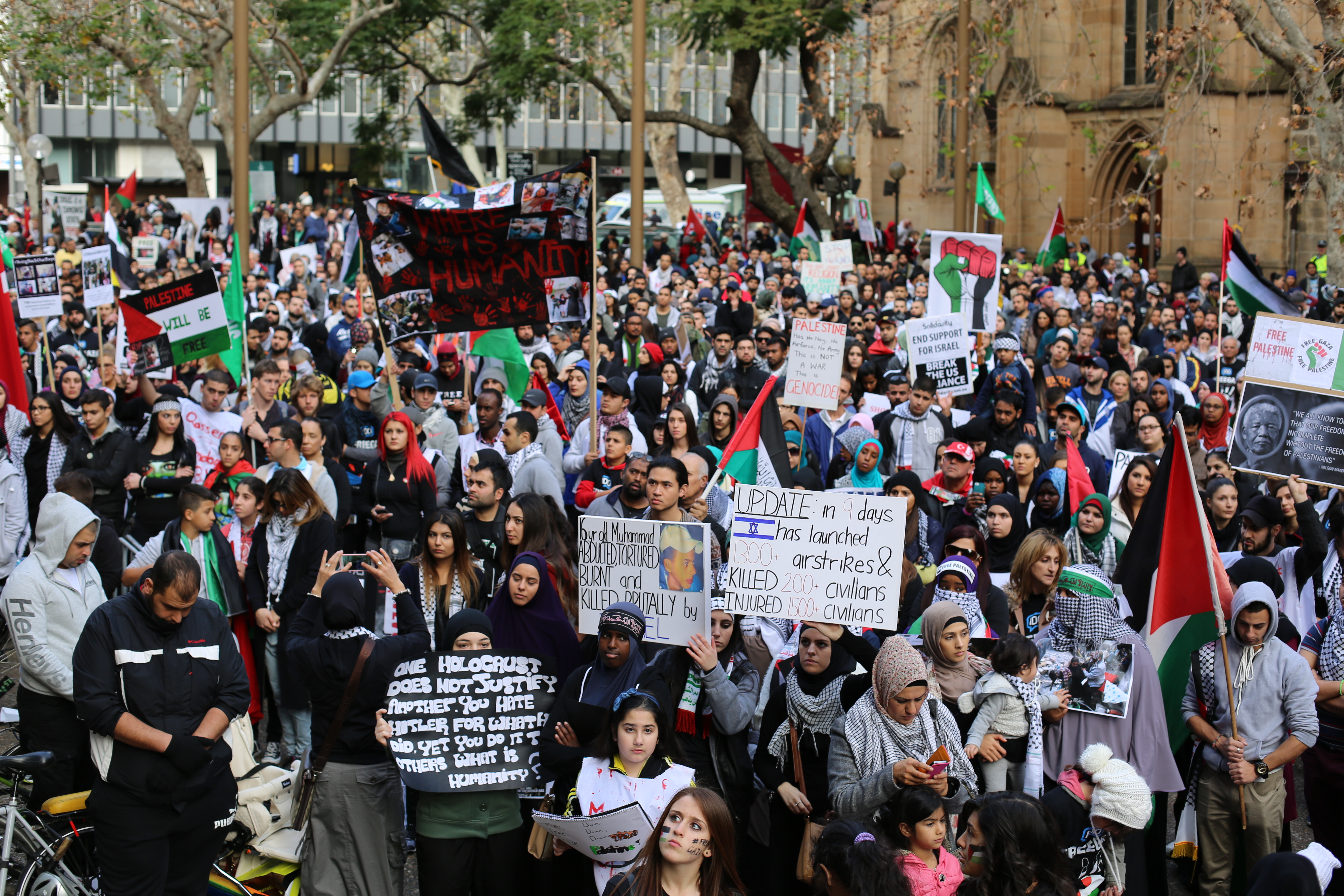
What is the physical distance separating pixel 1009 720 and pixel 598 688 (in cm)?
164

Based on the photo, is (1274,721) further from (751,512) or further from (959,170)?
(959,170)

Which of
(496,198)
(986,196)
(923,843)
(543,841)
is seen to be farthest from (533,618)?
(986,196)

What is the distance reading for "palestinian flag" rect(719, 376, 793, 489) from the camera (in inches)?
331

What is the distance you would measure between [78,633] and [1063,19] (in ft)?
101

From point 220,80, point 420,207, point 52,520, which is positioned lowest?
point 52,520

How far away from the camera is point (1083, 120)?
33281 mm

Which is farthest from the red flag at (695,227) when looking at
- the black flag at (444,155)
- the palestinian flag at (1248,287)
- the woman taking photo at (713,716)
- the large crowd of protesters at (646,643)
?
the woman taking photo at (713,716)

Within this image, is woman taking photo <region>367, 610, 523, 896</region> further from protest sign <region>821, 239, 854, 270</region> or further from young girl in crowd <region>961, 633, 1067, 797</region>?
protest sign <region>821, 239, 854, 270</region>

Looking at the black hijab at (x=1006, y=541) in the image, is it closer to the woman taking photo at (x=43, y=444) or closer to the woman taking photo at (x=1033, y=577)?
the woman taking photo at (x=1033, y=577)

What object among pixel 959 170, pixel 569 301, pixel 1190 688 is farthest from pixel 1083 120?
pixel 1190 688

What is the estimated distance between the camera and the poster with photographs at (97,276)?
1405cm

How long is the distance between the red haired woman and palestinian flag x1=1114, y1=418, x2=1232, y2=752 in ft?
13.4

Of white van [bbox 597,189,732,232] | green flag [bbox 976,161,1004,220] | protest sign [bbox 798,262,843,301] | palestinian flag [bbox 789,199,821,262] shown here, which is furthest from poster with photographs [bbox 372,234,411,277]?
white van [bbox 597,189,732,232]

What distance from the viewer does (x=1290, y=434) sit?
25.7 ft
